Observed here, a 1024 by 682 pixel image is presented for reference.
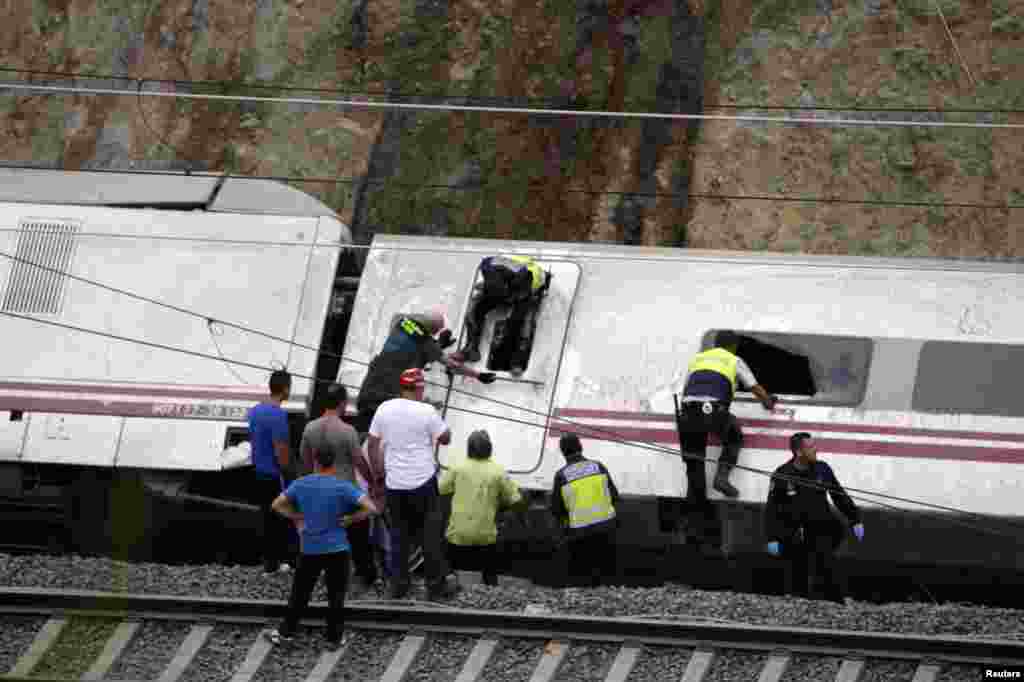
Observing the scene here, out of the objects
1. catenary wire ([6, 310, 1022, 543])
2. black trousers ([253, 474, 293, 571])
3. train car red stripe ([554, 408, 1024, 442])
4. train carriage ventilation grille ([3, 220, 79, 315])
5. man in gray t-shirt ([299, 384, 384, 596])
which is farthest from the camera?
train carriage ventilation grille ([3, 220, 79, 315])

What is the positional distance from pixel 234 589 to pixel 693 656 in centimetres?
362

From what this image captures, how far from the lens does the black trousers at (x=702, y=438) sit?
13.4 m

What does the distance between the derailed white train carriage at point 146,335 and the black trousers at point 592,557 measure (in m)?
3.17

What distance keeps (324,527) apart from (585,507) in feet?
8.62

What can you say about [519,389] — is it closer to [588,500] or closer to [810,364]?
[588,500]

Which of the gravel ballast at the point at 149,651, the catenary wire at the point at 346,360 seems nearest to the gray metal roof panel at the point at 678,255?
the catenary wire at the point at 346,360

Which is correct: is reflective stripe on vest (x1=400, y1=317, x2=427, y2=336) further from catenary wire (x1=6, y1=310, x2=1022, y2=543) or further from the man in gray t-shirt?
the man in gray t-shirt

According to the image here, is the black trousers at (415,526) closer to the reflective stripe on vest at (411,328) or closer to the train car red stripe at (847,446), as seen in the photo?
the reflective stripe on vest at (411,328)

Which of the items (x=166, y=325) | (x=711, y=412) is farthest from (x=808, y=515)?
(x=166, y=325)

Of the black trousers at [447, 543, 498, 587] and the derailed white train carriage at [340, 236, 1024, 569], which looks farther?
the derailed white train carriage at [340, 236, 1024, 569]

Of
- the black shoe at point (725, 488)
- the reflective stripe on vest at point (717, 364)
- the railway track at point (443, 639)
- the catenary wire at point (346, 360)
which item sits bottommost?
the railway track at point (443, 639)

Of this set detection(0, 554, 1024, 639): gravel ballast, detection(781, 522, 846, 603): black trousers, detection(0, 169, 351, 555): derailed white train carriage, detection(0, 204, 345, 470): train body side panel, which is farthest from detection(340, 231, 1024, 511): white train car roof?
detection(0, 554, 1024, 639): gravel ballast

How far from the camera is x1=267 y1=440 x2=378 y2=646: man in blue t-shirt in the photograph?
10.6 meters

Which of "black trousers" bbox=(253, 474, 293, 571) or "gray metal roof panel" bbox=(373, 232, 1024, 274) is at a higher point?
"gray metal roof panel" bbox=(373, 232, 1024, 274)
